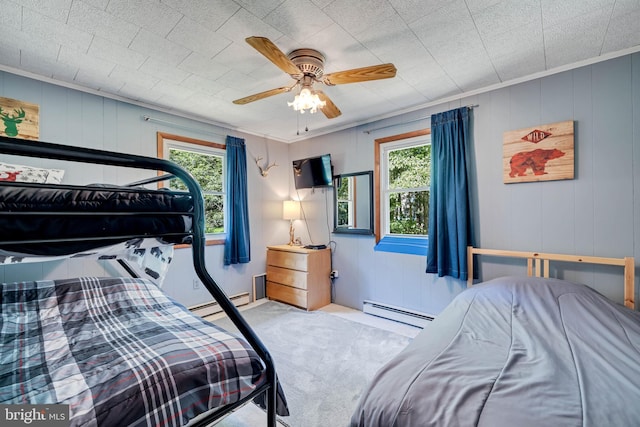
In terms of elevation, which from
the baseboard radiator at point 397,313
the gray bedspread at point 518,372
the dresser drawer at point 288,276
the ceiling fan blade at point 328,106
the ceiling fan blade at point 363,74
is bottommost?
the baseboard radiator at point 397,313

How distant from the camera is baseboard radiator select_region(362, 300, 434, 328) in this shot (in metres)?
2.94

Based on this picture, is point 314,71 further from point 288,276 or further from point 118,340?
point 288,276

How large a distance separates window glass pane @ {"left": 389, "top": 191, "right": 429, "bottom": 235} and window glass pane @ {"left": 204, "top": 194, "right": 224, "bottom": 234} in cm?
217

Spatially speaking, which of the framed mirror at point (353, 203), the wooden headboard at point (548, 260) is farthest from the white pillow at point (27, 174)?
the wooden headboard at point (548, 260)

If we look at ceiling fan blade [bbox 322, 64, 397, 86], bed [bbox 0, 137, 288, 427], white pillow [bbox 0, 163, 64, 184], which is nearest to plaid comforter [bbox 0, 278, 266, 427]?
bed [bbox 0, 137, 288, 427]

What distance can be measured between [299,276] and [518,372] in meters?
2.66

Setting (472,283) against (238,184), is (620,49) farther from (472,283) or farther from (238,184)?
(238,184)

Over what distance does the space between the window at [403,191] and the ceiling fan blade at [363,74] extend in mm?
1437

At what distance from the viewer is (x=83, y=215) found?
88 centimetres

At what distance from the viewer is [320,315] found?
3314 mm

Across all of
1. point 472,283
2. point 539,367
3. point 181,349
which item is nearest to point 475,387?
point 539,367

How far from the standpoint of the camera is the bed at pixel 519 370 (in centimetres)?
87

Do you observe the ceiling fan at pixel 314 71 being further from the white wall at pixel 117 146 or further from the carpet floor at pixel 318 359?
the carpet floor at pixel 318 359

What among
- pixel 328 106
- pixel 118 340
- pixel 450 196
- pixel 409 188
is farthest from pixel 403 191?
pixel 118 340
